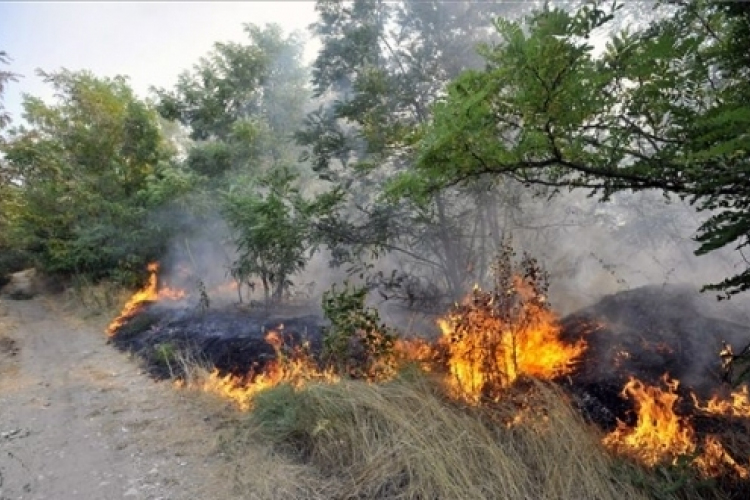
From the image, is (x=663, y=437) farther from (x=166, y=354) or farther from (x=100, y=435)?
(x=166, y=354)

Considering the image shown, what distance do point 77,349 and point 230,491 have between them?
26.1 feet

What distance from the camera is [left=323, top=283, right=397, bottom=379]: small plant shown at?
5.54 metres

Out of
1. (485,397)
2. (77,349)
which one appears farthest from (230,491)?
(77,349)

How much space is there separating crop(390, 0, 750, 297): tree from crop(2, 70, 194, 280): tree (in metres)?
12.2

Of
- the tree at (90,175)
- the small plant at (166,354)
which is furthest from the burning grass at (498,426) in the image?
the tree at (90,175)

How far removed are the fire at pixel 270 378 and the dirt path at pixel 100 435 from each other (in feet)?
1.30

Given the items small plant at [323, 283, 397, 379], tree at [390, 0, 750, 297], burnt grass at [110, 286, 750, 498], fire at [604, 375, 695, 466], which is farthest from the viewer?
small plant at [323, 283, 397, 379]

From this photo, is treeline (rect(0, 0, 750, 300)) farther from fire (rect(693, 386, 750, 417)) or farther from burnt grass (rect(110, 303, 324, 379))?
fire (rect(693, 386, 750, 417))

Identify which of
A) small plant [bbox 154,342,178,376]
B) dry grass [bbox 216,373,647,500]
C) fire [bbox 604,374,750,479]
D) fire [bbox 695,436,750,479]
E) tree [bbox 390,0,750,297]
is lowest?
fire [bbox 695,436,750,479]

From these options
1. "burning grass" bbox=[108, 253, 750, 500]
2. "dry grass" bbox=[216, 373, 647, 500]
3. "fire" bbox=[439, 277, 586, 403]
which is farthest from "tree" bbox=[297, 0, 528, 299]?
"dry grass" bbox=[216, 373, 647, 500]

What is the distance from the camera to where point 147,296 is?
13.4 m

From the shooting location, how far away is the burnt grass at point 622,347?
15.0ft

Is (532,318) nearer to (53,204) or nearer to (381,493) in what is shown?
(381,493)

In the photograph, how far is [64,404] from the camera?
21.5 ft
